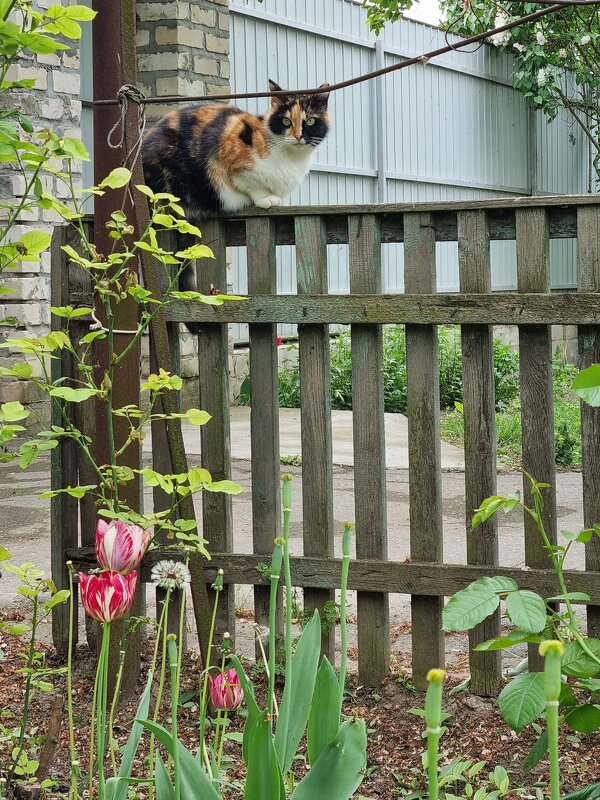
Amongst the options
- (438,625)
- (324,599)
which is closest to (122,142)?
(324,599)

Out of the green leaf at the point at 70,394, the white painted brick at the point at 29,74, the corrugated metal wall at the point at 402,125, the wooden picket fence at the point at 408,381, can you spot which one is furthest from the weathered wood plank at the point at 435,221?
the corrugated metal wall at the point at 402,125

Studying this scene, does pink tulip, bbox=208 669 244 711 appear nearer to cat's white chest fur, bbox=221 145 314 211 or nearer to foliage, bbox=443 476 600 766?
foliage, bbox=443 476 600 766

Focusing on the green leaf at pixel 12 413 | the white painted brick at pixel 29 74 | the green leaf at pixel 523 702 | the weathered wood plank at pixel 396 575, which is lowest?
the green leaf at pixel 523 702

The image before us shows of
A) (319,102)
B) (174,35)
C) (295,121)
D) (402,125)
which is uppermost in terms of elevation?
(402,125)

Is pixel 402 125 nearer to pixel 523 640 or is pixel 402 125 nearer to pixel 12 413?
pixel 523 640

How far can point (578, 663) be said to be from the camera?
222 centimetres

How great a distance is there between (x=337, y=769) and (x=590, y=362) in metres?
1.73

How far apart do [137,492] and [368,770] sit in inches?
37.7

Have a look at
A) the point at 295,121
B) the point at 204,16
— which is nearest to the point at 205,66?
the point at 204,16

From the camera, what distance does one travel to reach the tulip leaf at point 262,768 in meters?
1.30

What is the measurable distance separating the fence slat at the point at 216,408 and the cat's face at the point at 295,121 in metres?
0.80

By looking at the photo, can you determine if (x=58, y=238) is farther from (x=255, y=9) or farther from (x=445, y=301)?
(x=255, y=9)

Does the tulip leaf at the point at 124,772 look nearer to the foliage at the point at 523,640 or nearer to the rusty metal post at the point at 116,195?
the foliage at the point at 523,640

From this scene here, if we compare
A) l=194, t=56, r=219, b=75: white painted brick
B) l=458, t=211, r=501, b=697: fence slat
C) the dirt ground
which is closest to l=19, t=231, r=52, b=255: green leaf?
the dirt ground
